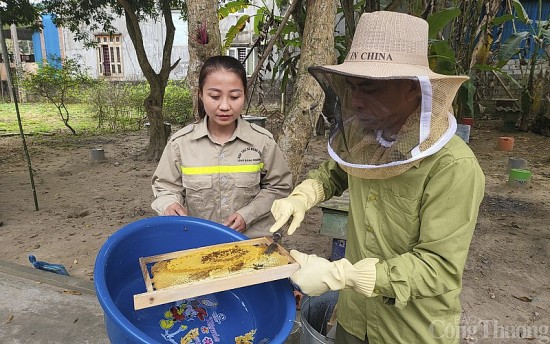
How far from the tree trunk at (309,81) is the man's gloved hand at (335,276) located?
4.47 feet

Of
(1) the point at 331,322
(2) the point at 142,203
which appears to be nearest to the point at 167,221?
(1) the point at 331,322

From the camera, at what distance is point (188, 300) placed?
1.43 m

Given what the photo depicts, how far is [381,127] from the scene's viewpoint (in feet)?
4.00

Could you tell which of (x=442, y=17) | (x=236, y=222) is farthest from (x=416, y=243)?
(x=442, y=17)

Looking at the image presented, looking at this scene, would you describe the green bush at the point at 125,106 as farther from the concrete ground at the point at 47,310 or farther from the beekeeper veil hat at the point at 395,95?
the beekeeper veil hat at the point at 395,95

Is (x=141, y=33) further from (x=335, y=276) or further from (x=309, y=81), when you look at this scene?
(x=335, y=276)

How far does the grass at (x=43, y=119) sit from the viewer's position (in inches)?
428

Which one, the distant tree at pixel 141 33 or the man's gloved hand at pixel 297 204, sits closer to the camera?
the man's gloved hand at pixel 297 204

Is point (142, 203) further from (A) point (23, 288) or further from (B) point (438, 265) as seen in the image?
(B) point (438, 265)

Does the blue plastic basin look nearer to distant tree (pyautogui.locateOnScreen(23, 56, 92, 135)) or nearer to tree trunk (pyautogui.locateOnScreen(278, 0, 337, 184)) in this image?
tree trunk (pyautogui.locateOnScreen(278, 0, 337, 184))

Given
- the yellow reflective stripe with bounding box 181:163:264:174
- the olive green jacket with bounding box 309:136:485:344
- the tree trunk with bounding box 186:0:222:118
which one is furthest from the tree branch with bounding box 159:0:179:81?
the olive green jacket with bounding box 309:136:485:344

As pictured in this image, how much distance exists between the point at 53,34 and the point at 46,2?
13.8m

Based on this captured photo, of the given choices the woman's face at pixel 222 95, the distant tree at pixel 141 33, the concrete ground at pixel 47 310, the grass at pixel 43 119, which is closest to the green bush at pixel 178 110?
the grass at pixel 43 119

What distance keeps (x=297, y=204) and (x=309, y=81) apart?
3.78 ft
